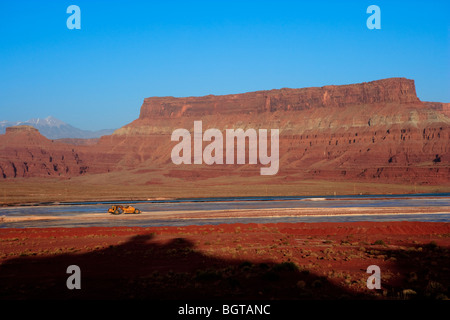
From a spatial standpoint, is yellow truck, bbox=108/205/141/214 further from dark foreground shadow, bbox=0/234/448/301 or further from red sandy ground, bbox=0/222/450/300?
dark foreground shadow, bbox=0/234/448/301

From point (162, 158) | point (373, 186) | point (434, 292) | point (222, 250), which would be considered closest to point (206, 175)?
point (162, 158)

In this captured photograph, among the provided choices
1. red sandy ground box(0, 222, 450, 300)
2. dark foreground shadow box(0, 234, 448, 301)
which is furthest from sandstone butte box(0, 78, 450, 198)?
dark foreground shadow box(0, 234, 448, 301)

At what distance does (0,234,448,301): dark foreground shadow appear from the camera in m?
14.2

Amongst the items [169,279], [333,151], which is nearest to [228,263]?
[169,279]

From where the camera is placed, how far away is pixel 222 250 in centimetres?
2412

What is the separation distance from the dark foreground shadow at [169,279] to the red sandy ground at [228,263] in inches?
1.4

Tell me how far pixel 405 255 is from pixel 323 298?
10.0 m

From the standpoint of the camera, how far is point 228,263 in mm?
20047

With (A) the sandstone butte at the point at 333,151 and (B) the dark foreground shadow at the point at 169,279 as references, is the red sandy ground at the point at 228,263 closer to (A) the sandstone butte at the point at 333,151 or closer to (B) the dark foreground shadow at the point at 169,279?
(B) the dark foreground shadow at the point at 169,279

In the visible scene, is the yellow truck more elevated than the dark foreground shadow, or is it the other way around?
the dark foreground shadow

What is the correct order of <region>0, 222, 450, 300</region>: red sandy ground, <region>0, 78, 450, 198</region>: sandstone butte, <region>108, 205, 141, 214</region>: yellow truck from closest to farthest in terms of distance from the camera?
<region>0, 222, 450, 300</region>: red sandy ground
<region>108, 205, 141, 214</region>: yellow truck
<region>0, 78, 450, 198</region>: sandstone butte

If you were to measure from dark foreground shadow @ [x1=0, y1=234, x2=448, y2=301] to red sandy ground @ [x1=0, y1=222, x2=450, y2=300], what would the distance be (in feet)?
0.11

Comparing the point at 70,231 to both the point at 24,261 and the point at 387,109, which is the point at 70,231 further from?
the point at 387,109

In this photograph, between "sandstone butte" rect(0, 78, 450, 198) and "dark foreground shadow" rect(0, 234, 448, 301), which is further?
"sandstone butte" rect(0, 78, 450, 198)
